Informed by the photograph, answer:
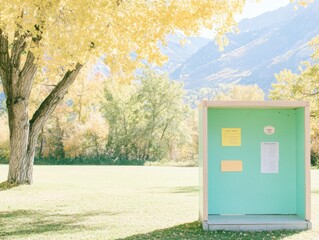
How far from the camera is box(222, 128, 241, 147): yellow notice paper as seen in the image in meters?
8.05

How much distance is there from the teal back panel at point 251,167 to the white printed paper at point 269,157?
0.06m

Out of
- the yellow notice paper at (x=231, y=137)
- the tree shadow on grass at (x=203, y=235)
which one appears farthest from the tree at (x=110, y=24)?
the tree shadow on grass at (x=203, y=235)

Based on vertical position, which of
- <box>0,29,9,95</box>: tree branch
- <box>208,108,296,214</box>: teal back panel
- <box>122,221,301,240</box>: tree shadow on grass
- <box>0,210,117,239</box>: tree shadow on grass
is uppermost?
<box>0,29,9,95</box>: tree branch

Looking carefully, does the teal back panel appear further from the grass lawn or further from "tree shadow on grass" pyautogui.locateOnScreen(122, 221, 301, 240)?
"tree shadow on grass" pyautogui.locateOnScreen(122, 221, 301, 240)

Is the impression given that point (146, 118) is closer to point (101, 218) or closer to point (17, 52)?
point (17, 52)

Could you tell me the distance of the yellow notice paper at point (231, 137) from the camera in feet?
26.4

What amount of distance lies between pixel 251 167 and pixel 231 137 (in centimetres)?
56

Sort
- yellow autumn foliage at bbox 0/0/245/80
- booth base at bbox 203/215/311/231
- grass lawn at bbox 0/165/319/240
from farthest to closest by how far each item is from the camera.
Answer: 1. yellow autumn foliage at bbox 0/0/245/80
2. booth base at bbox 203/215/311/231
3. grass lawn at bbox 0/165/319/240

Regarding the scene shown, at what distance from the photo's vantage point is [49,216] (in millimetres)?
9438

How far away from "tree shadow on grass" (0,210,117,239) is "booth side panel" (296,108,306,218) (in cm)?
308

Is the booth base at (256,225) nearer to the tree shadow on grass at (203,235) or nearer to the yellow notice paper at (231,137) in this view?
the tree shadow on grass at (203,235)

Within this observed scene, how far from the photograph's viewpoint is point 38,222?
8672 millimetres

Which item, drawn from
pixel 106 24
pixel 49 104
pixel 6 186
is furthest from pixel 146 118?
pixel 106 24

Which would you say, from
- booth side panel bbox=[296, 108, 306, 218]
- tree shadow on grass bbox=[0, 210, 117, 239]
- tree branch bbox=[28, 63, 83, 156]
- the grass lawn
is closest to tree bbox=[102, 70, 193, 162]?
tree branch bbox=[28, 63, 83, 156]
